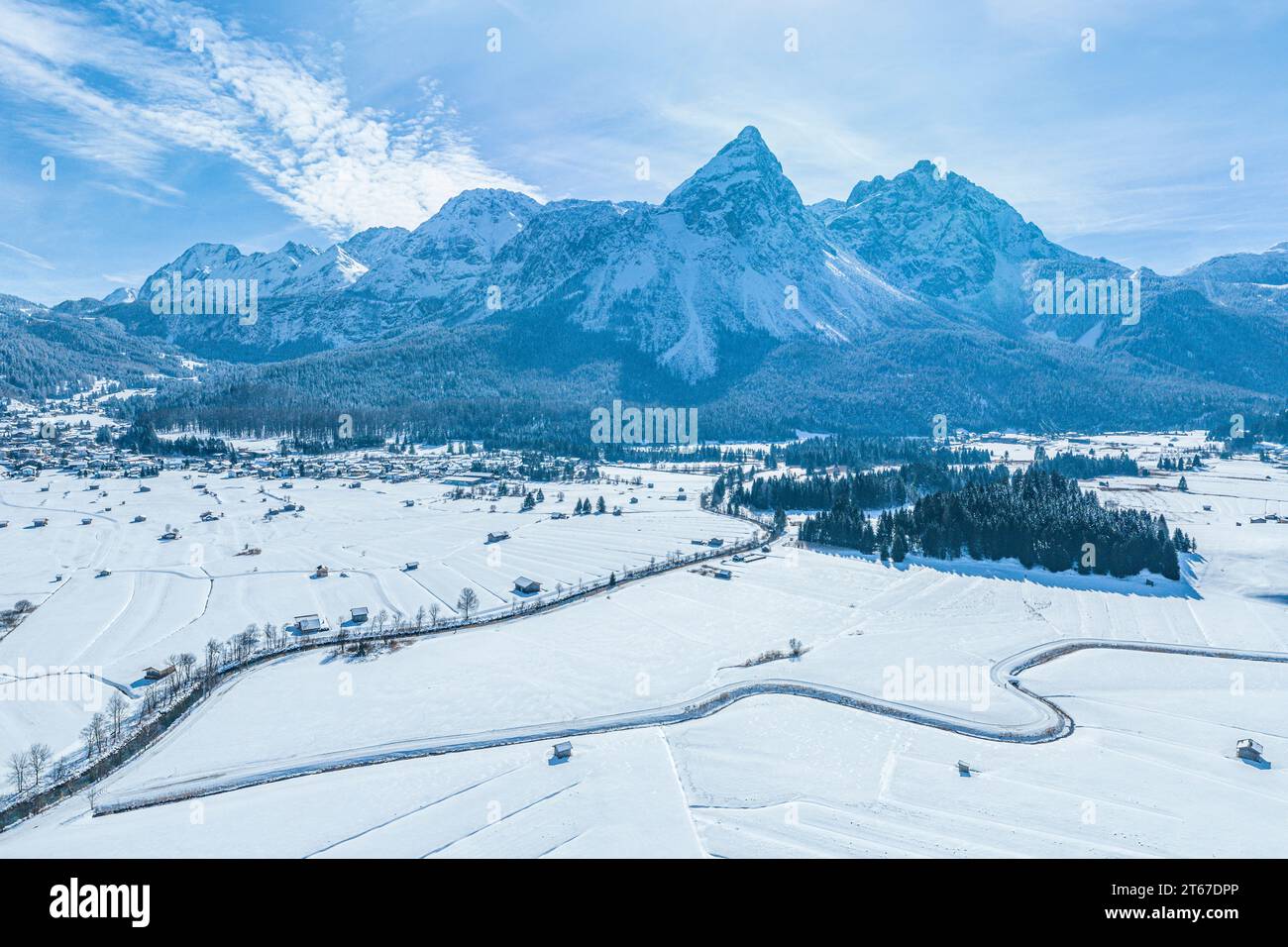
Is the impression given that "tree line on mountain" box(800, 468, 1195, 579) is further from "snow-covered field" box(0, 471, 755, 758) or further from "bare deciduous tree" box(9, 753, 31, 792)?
"bare deciduous tree" box(9, 753, 31, 792)

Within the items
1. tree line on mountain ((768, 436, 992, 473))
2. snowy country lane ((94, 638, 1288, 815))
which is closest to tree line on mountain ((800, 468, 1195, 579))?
snowy country lane ((94, 638, 1288, 815))

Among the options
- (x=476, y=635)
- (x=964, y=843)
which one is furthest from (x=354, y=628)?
(x=964, y=843)

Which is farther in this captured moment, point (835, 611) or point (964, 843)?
point (835, 611)

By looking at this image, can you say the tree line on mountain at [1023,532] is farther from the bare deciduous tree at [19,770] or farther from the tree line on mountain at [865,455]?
the bare deciduous tree at [19,770]

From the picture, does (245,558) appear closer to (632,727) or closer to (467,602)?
(467,602)

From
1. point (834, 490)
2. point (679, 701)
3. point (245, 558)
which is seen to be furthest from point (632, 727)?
point (834, 490)

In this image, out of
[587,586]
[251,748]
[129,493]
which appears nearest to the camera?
[251,748]

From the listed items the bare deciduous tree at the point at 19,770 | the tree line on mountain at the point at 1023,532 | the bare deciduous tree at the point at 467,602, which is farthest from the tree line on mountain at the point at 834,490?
the bare deciduous tree at the point at 19,770
